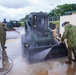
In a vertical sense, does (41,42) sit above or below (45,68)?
above

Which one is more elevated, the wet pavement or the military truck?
the military truck

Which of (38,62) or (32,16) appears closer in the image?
(38,62)

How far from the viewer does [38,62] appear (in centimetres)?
622

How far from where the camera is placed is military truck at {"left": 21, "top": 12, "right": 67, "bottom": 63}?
20.7 ft

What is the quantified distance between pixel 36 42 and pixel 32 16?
1168 mm

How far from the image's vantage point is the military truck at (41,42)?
→ 631cm

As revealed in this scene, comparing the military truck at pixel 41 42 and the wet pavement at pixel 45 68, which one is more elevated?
the military truck at pixel 41 42

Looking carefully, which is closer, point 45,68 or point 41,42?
point 45,68

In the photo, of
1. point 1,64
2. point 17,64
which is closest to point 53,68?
point 17,64

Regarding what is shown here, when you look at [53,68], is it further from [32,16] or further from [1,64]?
[32,16]

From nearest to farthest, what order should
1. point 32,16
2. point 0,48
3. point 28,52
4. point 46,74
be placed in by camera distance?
point 46,74, point 28,52, point 32,16, point 0,48

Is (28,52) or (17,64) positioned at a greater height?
(28,52)

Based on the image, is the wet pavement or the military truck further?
the military truck

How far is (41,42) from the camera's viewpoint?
7078mm
